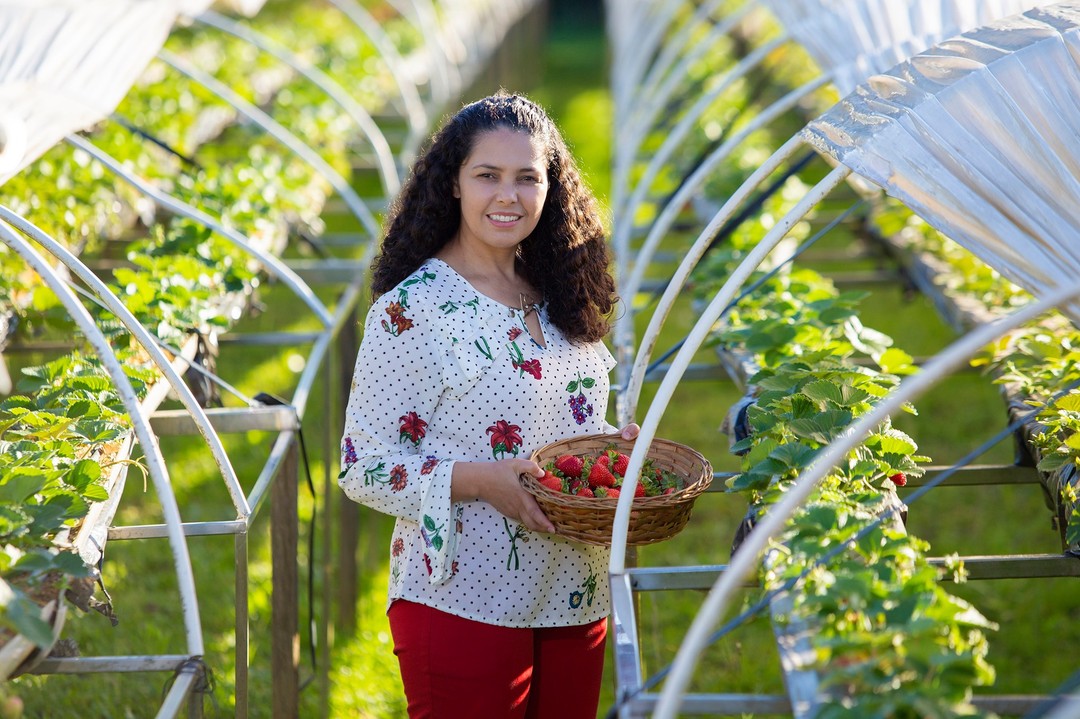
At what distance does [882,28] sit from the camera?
11.1ft

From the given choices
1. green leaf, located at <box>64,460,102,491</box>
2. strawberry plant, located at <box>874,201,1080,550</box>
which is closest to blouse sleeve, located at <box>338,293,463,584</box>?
green leaf, located at <box>64,460,102,491</box>

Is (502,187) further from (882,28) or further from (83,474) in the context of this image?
(882,28)

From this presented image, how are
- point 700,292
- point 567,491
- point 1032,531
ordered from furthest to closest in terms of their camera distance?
point 1032,531
point 700,292
point 567,491

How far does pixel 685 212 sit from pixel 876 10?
253 cm

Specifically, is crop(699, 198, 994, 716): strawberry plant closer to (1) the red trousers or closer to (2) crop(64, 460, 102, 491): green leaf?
Answer: (1) the red trousers

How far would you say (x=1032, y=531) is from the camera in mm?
4637

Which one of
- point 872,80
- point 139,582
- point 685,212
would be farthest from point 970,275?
point 139,582

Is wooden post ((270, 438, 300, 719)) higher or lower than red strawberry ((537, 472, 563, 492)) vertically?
lower

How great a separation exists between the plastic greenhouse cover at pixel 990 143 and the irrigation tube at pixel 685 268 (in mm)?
193

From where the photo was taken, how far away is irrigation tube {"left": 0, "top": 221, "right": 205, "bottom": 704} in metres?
1.82

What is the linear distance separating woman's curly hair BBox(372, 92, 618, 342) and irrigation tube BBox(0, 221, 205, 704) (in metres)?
0.54

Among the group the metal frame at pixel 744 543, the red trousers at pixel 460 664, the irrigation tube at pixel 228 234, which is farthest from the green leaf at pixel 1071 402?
the irrigation tube at pixel 228 234

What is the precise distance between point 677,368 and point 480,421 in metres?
0.38

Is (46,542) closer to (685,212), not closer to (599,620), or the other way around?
(599,620)
